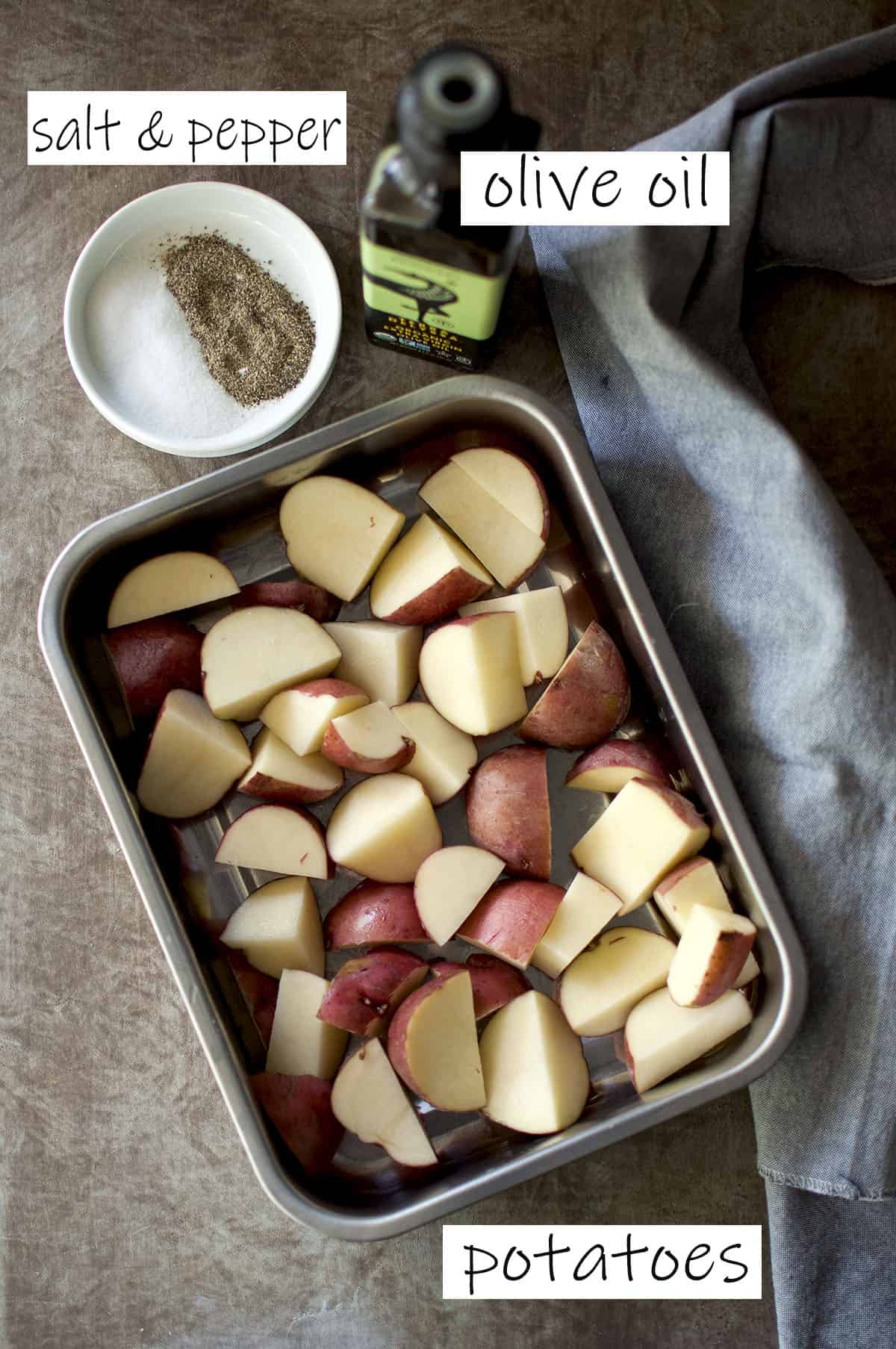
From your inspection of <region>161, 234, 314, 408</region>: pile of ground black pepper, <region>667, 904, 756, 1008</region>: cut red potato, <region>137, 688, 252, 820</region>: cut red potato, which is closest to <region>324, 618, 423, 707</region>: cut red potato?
<region>137, 688, 252, 820</region>: cut red potato

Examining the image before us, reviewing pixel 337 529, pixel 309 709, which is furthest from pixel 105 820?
pixel 337 529

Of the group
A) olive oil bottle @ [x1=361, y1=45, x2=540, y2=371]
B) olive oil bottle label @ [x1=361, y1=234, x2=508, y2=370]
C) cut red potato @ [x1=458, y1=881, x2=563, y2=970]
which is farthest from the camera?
cut red potato @ [x1=458, y1=881, x2=563, y2=970]

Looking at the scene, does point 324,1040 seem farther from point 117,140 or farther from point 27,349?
point 117,140

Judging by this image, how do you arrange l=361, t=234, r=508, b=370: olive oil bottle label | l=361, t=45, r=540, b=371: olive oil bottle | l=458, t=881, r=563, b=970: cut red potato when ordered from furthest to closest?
l=458, t=881, r=563, b=970: cut red potato < l=361, t=234, r=508, b=370: olive oil bottle label < l=361, t=45, r=540, b=371: olive oil bottle

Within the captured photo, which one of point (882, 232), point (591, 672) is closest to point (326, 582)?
point (591, 672)

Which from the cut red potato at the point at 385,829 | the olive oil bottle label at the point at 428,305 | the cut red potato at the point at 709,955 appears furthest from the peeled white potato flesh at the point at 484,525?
the cut red potato at the point at 709,955

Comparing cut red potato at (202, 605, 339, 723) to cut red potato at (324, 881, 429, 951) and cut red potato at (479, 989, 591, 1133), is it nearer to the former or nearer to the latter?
cut red potato at (324, 881, 429, 951)

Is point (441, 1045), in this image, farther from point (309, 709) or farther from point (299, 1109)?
point (309, 709)
